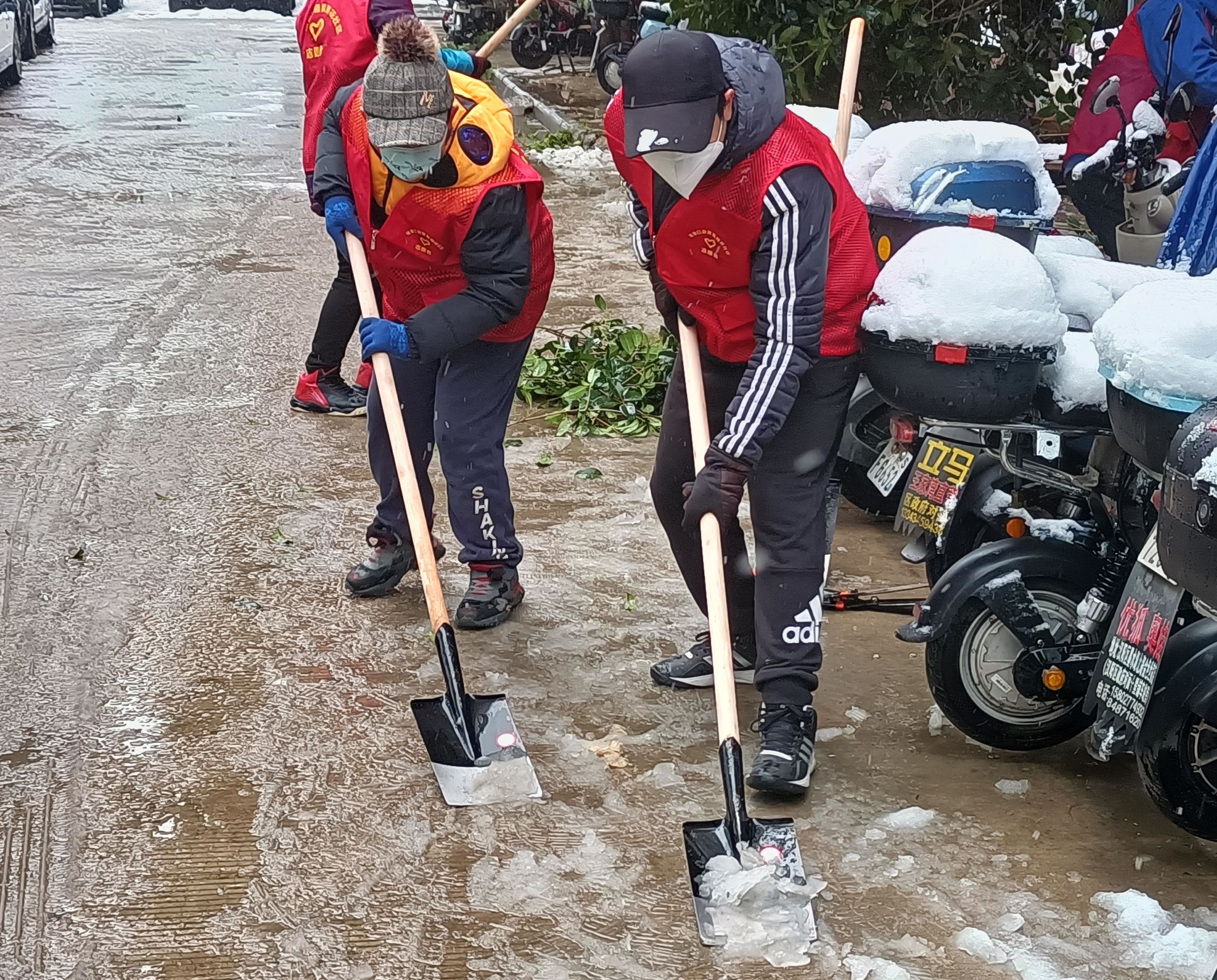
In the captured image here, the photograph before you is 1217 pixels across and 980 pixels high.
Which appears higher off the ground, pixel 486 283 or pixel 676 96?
pixel 676 96

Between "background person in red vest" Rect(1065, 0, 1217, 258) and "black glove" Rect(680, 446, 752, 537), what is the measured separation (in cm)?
307

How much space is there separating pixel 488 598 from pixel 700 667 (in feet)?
2.48

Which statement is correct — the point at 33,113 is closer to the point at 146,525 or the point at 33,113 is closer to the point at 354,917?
the point at 146,525

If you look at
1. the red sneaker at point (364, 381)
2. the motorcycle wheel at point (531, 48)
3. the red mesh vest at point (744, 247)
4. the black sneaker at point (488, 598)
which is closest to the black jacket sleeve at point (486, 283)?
the red mesh vest at point (744, 247)

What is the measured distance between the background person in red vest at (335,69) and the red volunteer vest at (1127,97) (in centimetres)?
242

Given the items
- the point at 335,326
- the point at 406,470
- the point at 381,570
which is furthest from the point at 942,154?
the point at 335,326

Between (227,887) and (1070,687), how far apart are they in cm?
202

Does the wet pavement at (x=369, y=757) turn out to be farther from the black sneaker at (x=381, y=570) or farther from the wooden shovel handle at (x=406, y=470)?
the wooden shovel handle at (x=406, y=470)

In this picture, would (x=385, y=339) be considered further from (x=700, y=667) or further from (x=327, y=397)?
(x=327, y=397)

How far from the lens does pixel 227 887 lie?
124 inches

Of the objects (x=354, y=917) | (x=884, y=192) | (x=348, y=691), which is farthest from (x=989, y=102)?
(x=354, y=917)

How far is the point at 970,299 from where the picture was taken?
3301 millimetres

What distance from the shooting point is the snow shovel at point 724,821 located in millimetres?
3100

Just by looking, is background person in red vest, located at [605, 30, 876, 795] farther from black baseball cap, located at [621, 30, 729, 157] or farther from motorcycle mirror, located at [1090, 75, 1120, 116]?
motorcycle mirror, located at [1090, 75, 1120, 116]
